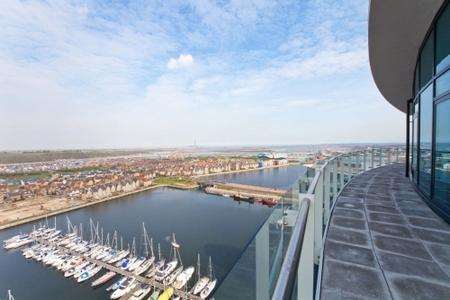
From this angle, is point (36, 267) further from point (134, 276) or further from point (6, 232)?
point (6, 232)

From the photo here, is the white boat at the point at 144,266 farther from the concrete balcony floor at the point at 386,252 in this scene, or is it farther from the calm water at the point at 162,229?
the concrete balcony floor at the point at 386,252

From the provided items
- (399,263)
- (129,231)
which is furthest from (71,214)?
(399,263)

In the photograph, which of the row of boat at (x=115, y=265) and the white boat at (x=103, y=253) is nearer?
the row of boat at (x=115, y=265)

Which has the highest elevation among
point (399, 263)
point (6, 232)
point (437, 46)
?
point (437, 46)

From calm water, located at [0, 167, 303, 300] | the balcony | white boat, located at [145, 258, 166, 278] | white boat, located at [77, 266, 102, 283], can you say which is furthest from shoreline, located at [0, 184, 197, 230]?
the balcony

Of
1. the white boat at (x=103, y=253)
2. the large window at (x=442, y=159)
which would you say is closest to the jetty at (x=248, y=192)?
the white boat at (x=103, y=253)

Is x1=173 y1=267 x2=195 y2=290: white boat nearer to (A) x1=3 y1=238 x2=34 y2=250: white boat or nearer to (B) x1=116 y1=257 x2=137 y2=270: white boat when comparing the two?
(B) x1=116 y1=257 x2=137 y2=270: white boat
